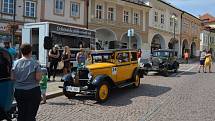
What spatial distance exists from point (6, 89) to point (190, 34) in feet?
199

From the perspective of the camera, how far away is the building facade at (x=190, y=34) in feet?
198

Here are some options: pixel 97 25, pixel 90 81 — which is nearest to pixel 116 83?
pixel 90 81

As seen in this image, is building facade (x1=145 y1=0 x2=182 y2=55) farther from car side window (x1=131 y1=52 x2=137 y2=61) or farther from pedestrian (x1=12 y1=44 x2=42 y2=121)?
pedestrian (x1=12 y1=44 x2=42 y2=121)

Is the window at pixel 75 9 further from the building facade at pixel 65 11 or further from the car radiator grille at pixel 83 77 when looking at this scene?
the car radiator grille at pixel 83 77

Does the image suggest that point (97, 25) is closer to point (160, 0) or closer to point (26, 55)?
point (160, 0)

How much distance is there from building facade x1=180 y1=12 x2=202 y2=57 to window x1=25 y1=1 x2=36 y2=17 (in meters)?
35.3

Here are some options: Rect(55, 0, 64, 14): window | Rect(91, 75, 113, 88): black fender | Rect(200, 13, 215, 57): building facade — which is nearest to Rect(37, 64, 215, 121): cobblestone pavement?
Rect(91, 75, 113, 88): black fender

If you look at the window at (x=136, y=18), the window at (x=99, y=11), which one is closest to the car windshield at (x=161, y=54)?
the window at (x=99, y=11)

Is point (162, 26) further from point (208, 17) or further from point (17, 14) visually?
point (208, 17)

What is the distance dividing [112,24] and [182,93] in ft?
83.8

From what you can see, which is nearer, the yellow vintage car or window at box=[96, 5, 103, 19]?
the yellow vintage car

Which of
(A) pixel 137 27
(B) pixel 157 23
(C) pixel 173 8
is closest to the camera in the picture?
(A) pixel 137 27

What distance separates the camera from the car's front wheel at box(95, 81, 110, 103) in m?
10.6

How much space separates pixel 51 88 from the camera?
13.0 metres
